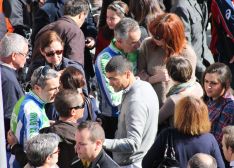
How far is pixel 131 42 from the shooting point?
23.4 ft

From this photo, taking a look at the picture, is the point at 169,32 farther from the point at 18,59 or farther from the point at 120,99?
the point at 18,59

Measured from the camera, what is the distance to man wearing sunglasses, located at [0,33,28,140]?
6586 mm

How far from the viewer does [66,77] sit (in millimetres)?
6418

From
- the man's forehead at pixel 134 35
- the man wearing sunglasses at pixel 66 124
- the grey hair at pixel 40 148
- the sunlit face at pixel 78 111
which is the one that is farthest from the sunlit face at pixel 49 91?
the man's forehead at pixel 134 35

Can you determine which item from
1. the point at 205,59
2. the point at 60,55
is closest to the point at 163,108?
the point at 60,55

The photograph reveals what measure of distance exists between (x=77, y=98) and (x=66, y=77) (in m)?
0.57

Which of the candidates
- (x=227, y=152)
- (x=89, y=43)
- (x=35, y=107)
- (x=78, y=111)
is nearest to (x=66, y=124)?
(x=78, y=111)

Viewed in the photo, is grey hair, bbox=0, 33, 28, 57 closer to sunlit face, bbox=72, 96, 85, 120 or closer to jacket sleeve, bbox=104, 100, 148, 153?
sunlit face, bbox=72, 96, 85, 120

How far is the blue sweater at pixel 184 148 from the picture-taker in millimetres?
5761

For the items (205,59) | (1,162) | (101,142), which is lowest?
(205,59)

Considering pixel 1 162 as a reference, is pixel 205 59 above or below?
below

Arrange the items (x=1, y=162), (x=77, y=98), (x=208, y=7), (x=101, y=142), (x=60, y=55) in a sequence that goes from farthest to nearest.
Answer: (x=208, y=7), (x=60, y=55), (x=77, y=98), (x=101, y=142), (x=1, y=162)

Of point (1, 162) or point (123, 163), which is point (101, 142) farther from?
point (1, 162)

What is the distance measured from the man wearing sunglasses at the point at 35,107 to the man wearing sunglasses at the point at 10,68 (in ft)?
1.65
